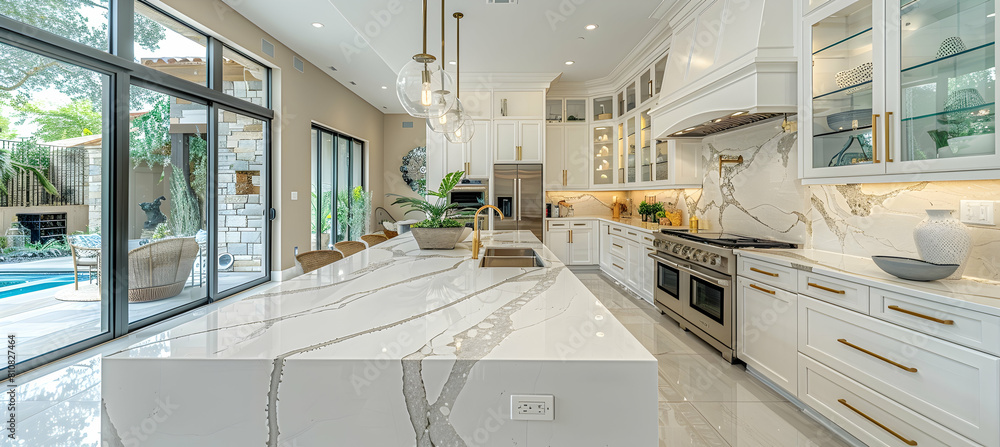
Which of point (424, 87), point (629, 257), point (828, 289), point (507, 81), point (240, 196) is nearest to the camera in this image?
point (828, 289)

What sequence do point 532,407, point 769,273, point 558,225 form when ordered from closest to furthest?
point 532,407
point 769,273
point 558,225

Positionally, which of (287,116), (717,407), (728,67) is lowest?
(717,407)

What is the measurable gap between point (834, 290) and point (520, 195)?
4.08 m

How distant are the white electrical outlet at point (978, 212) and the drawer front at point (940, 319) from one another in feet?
1.91

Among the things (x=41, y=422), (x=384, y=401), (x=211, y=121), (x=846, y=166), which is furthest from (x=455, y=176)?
(x=211, y=121)

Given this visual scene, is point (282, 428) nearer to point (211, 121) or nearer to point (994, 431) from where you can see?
point (994, 431)

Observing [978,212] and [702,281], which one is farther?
[702,281]

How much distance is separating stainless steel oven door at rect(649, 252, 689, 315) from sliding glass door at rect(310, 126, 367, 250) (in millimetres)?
5135

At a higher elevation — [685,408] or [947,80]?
[947,80]

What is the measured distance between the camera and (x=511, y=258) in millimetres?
2576

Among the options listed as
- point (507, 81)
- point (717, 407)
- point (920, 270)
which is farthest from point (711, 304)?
point (507, 81)

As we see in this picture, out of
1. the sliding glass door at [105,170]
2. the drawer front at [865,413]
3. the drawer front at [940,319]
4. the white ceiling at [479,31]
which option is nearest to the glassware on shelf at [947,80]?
the drawer front at [940,319]

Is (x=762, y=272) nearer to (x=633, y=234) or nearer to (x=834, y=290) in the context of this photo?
(x=834, y=290)

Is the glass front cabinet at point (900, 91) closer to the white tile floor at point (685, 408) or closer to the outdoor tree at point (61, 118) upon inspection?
the white tile floor at point (685, 408)
